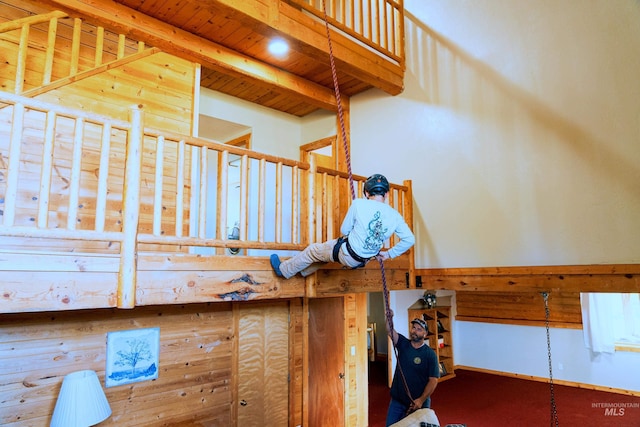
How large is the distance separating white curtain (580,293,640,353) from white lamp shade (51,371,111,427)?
323 inches

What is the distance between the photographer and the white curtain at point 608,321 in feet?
24.6

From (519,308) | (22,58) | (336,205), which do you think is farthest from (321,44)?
(519,308)

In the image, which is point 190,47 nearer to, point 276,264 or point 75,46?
point 75,46

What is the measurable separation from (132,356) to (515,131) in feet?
14.3

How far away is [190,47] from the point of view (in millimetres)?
4223

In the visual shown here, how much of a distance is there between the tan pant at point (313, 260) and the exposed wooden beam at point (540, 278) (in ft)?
6.42

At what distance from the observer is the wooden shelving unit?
8312 millimetres

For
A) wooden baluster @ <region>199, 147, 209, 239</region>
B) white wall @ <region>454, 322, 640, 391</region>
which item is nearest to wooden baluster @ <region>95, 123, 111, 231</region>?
wooden baluster @ <region>199, 147, 209, 239</region>

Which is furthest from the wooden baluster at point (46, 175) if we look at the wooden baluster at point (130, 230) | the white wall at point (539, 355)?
the white wall at point (539, 355)

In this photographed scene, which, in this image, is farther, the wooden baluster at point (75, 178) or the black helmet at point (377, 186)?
the black helmet at point (377, 186)

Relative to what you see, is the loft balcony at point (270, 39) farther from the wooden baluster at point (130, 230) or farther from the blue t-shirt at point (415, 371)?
the blue t-shirt at point (415, 371)

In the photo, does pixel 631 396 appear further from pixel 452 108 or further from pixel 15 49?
pixel 15 49

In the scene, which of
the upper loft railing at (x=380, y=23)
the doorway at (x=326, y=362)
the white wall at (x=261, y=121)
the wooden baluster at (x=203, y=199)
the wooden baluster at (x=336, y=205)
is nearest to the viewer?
the wooden baluster at (x=203, y=199)

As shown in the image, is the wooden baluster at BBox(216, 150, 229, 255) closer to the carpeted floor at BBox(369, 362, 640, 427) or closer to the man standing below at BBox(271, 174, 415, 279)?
the man standing below at BBox(271, 174, 415, 279)
